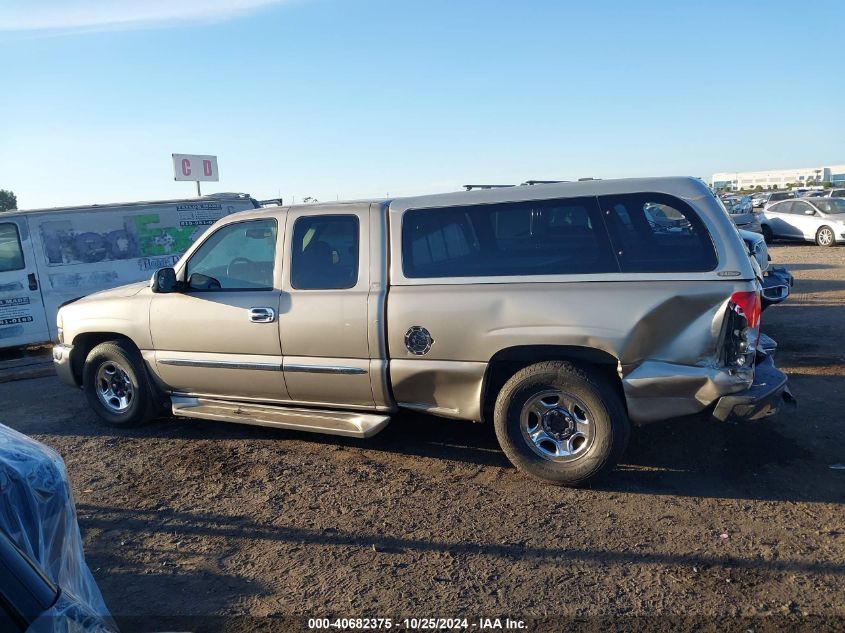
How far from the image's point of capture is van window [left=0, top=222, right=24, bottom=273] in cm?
933

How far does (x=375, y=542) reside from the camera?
12.7 ft

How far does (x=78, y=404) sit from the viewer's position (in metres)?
7.14

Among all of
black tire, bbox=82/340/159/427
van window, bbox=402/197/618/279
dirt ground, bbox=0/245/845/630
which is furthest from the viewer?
black tire, bbox=82/340/159/427

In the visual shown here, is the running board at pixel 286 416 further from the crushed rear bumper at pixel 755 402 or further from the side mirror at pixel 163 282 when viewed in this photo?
the crushed rear bumper at pixel 755 402

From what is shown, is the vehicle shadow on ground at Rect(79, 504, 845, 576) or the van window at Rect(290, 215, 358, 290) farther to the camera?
the van window at Rect(290, 215, 358, 290)

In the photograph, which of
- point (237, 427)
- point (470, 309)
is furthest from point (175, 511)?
point (470, 309)

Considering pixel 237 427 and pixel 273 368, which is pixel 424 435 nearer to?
pixel 273 368

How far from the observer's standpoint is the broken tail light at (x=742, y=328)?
396 centimetres

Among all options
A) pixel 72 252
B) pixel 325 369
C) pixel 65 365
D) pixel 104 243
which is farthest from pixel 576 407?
pixel 72 252

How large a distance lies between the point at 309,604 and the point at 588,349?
2243 millimetres

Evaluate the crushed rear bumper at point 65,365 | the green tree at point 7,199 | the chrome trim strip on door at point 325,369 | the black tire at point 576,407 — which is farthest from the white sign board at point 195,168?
the green tree at point 7,199

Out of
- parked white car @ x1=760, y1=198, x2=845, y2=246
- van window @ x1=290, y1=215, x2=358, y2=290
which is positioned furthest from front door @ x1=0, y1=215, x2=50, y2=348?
parked white car @ x1=760, y1=198, x2=845, y2=246

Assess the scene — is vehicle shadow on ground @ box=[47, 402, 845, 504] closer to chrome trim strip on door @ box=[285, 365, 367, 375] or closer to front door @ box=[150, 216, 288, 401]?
front door @ box=[150, 216, 288, 401]

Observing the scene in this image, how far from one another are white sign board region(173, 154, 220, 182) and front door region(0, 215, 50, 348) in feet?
27.5
